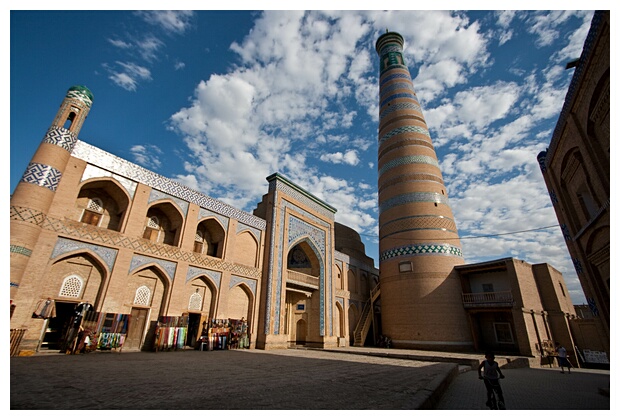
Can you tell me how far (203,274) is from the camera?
11.6 metres

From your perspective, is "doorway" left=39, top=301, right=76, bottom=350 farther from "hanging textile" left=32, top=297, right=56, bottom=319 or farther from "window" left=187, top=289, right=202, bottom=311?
"window" left=187, top=289, right=202, bottom=311

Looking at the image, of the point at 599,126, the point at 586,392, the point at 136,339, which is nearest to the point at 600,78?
the point at 599,126

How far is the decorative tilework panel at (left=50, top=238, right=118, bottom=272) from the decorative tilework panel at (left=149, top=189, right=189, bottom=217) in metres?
2.21

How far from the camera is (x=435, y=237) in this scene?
15672 millimetres

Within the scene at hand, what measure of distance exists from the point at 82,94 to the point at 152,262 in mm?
5826

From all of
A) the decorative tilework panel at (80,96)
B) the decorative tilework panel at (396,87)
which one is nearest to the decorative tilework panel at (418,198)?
the decorative tilework panel at (396,87)

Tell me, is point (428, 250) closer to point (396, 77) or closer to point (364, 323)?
point (364, 323)

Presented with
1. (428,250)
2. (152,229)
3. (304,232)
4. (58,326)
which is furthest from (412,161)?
(58,326)

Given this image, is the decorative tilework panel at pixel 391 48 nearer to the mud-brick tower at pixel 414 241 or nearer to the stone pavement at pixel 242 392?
the mud-brick tower at pixel 414 241

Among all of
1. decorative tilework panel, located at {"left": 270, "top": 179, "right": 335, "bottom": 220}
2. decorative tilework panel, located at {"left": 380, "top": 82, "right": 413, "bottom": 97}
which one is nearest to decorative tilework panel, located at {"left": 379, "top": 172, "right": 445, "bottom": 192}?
decorative tilework panel, located at {"left": 270, "top": 179, "right": 335, "bottom": 220}

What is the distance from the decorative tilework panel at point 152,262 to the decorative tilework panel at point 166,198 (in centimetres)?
199

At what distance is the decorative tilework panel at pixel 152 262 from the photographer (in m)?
9.79

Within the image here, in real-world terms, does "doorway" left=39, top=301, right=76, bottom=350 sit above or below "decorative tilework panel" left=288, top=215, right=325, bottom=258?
below

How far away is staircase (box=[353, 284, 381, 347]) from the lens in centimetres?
1806
